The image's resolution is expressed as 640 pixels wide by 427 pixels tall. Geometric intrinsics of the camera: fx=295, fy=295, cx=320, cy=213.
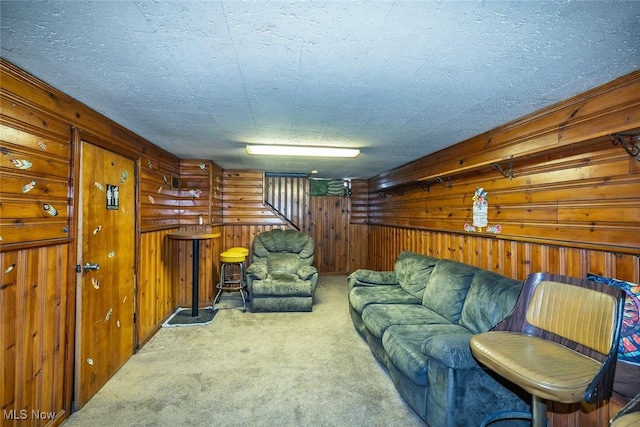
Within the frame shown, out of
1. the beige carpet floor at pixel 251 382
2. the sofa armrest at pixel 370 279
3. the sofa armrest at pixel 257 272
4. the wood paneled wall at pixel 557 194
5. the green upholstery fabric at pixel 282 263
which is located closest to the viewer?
→ the wood paneled wall at pixel 557 194

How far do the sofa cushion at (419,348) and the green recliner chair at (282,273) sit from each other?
1.95 metres

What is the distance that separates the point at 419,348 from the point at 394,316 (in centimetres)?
63

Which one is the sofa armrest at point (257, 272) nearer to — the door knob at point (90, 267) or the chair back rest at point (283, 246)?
the chair back rest at point (283, 246)

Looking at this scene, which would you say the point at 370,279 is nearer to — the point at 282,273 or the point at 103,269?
the point at 282,273

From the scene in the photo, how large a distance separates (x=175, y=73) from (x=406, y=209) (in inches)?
155

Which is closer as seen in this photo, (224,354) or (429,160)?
(224,354)

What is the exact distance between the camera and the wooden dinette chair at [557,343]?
1.23 meters

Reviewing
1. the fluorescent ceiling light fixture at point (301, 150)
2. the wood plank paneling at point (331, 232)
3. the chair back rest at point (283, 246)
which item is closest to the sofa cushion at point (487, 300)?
the fluorescent ceiling light fixture at point (301, 150)

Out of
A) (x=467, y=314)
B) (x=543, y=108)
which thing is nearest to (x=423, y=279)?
(x=467, y=314)

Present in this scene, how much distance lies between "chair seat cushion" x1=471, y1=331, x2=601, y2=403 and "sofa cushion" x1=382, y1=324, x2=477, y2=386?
276 mm

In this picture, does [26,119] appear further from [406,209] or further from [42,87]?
[406,209]

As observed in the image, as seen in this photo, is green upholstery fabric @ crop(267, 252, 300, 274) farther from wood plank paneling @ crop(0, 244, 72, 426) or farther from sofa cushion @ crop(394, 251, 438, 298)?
wood plank paneling @ crop(0, 244, 72, 426)

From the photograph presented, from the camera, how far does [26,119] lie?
1759 mm
